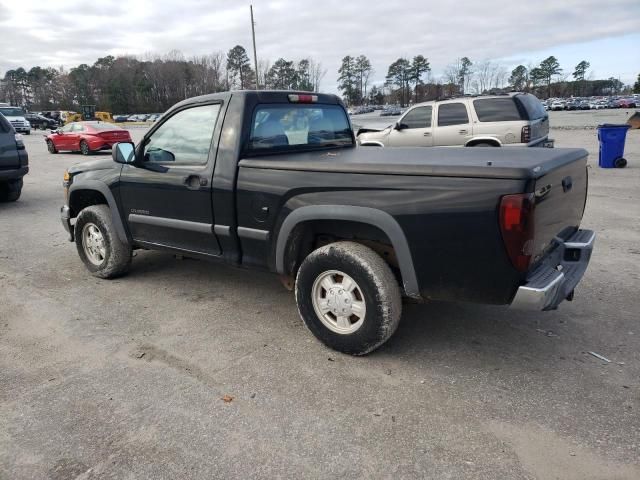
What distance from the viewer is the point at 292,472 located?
2383 mm

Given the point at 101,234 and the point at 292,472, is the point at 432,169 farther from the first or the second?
the point at 101,234

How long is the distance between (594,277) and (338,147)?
9.25 feet

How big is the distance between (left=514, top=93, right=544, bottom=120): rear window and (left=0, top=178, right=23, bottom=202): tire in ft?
33.4

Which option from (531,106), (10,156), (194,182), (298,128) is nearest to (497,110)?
(531,106)

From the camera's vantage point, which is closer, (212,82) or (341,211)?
(341,211)

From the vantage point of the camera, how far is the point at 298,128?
4.41 m

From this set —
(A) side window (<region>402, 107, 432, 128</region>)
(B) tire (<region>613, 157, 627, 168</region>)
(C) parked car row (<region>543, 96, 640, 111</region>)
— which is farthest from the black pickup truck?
(C) parked car row (<region>543, 96, 640, 111</region>)

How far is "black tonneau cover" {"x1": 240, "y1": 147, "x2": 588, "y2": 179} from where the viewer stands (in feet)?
8.84

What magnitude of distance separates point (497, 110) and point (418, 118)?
1866mm

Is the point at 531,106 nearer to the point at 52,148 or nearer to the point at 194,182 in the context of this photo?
the point at 194,182

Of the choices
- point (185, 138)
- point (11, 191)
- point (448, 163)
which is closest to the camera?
point (448, 163)

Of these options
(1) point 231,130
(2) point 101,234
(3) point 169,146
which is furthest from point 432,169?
(2) point 101,234

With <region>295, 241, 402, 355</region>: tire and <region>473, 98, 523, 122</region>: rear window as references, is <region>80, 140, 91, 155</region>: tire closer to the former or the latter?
<region>473, 98, 523, 122</region>: rear window

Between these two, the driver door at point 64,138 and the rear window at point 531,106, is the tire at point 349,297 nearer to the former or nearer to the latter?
the rear window at point 531,106
